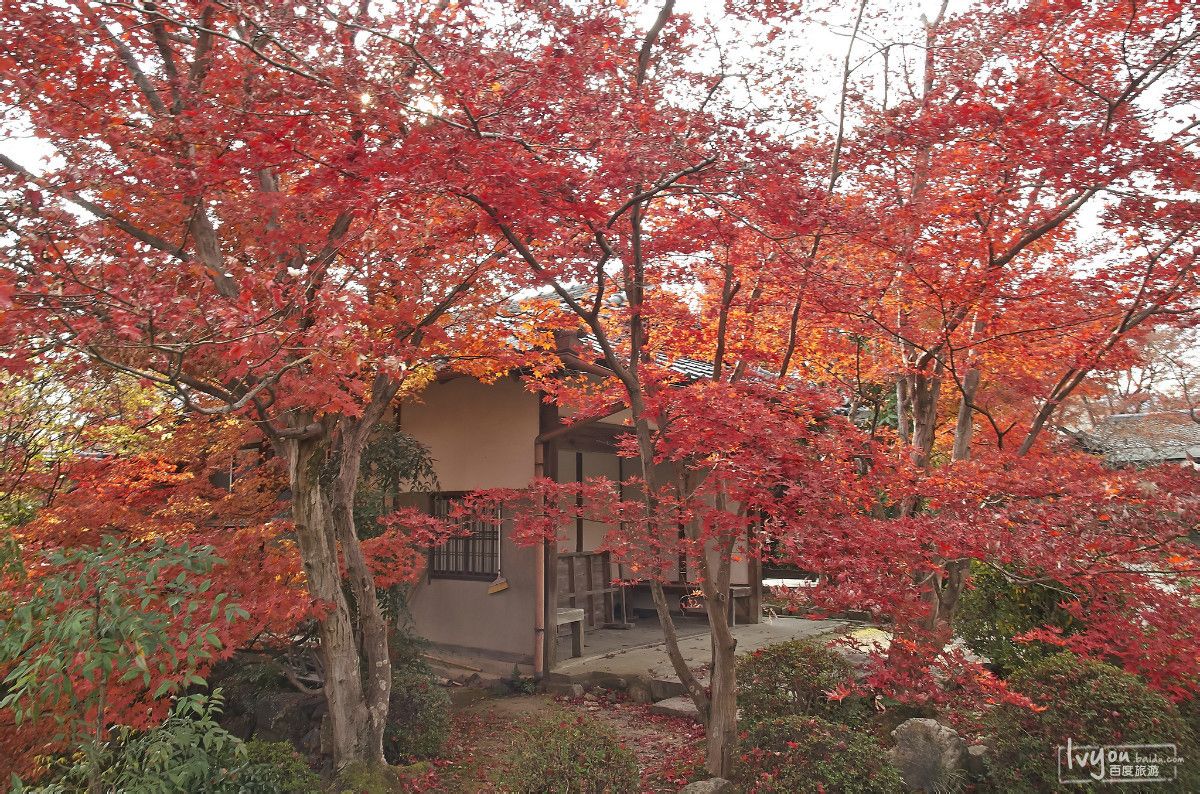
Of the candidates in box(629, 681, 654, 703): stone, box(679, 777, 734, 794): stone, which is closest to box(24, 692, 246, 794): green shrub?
box(679, 777, 734, 794): stone

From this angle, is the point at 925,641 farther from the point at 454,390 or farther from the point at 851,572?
the point at 454,390

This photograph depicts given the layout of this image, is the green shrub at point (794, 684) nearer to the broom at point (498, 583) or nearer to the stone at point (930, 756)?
the stone at point (930, 756)

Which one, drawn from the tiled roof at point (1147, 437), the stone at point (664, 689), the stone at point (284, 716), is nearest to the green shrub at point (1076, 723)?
the stone at point (664, 689)

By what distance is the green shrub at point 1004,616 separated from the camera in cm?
761

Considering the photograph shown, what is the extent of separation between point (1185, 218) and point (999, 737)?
382 centimetres

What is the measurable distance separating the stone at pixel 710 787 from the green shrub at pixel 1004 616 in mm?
3899

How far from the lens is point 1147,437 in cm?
1445

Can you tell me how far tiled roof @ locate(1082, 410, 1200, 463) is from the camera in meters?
13.2

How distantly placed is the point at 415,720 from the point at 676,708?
285 centimetres

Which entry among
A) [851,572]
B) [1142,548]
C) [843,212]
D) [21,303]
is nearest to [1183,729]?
[1142,548]

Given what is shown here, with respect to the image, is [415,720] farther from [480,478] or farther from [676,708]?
[480,478]

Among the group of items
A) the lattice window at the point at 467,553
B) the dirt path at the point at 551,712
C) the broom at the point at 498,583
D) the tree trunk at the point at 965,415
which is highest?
the tree trunk at the point at 965,415

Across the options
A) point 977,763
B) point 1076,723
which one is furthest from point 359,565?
point 1076,723

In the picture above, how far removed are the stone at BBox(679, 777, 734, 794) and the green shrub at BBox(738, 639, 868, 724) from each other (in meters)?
0.63
